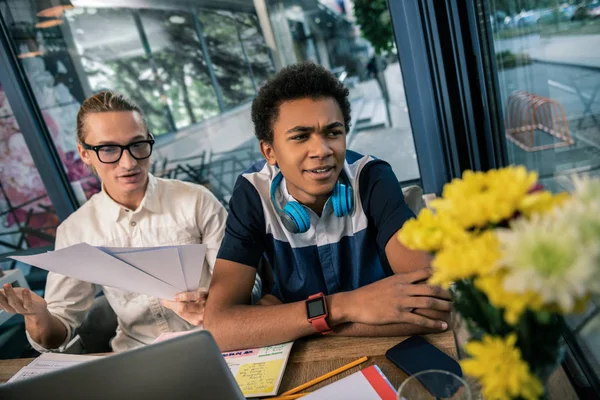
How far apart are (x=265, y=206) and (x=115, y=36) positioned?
5.96 ft

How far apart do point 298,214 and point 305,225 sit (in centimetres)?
4

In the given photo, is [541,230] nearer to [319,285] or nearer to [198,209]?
[319,285]

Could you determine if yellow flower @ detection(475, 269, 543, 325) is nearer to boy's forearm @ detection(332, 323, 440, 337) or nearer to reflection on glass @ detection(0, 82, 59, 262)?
boy's forearm @ detection(332, 323, 440, 337)

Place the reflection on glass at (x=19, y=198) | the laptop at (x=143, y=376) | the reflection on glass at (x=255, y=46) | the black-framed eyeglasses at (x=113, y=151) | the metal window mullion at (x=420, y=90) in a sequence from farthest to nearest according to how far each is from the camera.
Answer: the reflection on glass at (x=19, y=198) → the reflection on glass at (x=255, y=46) → the metal window mullion at (x=420, y=90) → the black-framed eyeglasses at (x=113, y=151) → the laptop at (x=143, y=376)


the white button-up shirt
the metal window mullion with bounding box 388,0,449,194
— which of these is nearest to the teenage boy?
the white button-up shirt

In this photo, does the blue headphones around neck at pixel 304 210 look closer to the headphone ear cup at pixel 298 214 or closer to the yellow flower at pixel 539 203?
the headphone ear cup at pixel 298 214

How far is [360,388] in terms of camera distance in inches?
35.0

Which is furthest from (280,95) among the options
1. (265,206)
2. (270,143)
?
(265,206)

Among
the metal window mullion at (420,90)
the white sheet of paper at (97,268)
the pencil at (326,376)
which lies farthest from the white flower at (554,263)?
the metal window mullion at (420,90)

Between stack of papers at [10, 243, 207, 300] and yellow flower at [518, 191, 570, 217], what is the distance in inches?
32.7

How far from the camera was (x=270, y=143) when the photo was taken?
58.1 inches

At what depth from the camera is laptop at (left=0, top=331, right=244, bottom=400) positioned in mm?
614

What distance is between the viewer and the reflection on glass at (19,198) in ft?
9.45

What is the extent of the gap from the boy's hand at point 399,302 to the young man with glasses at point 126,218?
75 cm
